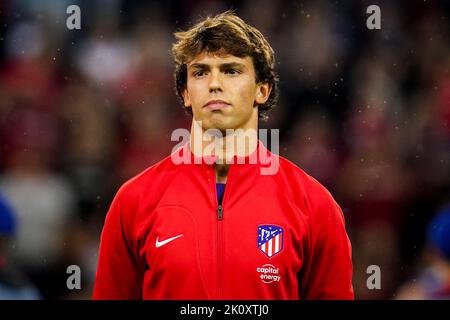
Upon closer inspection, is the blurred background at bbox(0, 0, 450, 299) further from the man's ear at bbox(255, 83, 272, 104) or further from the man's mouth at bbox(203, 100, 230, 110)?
the man's mouth at bbox(203, 100, 230, 110)

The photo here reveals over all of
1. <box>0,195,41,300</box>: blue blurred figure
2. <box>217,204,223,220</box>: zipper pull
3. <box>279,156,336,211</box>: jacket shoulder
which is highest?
<box>279,156,336,211</box>: jacket shoulder

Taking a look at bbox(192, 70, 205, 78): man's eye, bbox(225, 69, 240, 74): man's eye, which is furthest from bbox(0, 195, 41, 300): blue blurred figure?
bbox(225, 69, 240, 74): man's eye

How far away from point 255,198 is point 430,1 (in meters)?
3.99

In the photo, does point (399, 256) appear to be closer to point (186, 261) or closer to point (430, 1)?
point (430, 1)

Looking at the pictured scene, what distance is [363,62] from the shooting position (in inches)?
239

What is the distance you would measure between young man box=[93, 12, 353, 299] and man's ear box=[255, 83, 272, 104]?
1cm

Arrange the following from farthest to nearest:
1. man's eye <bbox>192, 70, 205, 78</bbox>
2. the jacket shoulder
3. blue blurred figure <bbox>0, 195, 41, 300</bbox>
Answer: blue blurred figure <bbox>0, 195, 41, 300</bbox>
man's eye <bbox>192, 70, 205, 78</bbox>
the jacket shoulder

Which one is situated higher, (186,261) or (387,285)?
(186,261)

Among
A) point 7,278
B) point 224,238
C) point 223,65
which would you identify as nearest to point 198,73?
point 223,65

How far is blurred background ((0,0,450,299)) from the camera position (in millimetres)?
5426

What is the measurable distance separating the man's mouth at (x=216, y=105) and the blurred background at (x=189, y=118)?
2372 millimetres

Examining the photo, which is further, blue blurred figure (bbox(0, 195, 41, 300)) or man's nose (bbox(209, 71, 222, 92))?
blue blurred figure (bbox(0, 195, 41, 300))
